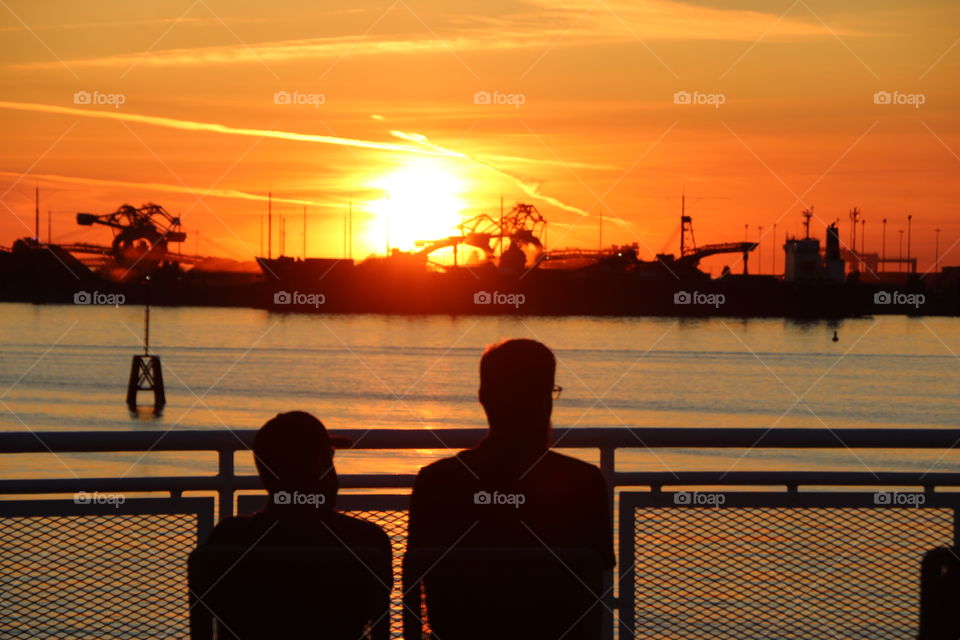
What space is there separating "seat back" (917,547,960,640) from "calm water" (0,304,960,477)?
411 inches

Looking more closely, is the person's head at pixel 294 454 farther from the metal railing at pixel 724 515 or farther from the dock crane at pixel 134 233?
the dock crane at pixel 134 233

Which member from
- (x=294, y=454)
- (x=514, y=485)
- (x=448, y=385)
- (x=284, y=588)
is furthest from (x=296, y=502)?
(x=448, y=385)

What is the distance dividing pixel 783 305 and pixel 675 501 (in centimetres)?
16657

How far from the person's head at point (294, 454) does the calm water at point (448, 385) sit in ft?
31.4

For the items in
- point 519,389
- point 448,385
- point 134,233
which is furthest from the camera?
point 134,233

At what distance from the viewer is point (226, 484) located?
3.81m

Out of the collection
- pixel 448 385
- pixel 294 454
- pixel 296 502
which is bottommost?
pixel 448 385

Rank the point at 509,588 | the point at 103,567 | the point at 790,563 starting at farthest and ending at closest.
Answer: the point at 790,563
the point at 103,567
the point at 509,588

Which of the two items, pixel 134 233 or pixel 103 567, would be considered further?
pixel 134 233

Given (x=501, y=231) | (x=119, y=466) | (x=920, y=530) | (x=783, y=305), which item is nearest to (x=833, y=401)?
(x=119, y=466)

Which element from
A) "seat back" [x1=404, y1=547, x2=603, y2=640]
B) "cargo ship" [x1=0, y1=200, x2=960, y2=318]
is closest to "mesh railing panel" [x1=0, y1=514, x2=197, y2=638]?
"seat back" [x1=404, y1=547, x2=603, y2=640]

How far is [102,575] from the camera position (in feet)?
12.5

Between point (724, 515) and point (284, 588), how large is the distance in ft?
6.34

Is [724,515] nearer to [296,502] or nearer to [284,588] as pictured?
[296,502]
